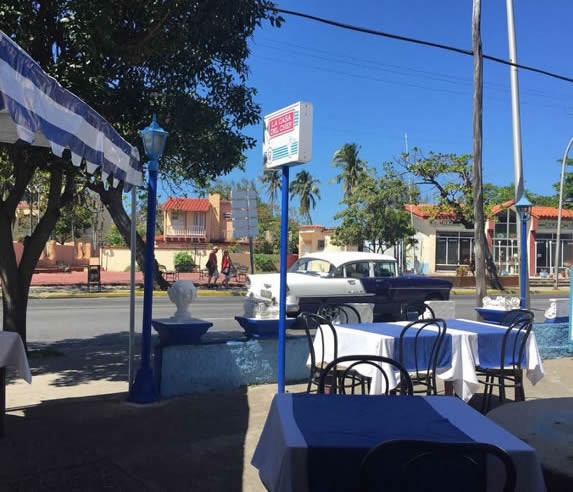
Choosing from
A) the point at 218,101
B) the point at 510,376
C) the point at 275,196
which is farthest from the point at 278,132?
the point at 275,196

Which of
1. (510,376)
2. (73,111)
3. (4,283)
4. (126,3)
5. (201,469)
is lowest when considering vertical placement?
(201,469)

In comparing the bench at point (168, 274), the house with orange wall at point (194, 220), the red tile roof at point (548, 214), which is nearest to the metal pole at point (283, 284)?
the bench at point (168, 274)

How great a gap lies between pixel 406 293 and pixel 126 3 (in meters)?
8.90

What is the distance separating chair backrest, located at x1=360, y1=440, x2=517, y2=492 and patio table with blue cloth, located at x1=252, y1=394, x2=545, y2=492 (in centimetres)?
4

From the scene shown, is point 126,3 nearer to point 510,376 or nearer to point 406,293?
point 510,376

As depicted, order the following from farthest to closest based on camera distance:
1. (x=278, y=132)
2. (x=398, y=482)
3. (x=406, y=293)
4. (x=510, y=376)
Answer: (x=406, y=293) → (x=510, y=376) → (x=278, y=132) → (x=398, y=482)

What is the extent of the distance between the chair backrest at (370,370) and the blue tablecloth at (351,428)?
543 mm

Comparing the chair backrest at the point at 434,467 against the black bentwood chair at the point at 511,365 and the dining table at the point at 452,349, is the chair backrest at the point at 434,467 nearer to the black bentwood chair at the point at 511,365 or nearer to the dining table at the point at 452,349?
the dining table at the point at 452,349

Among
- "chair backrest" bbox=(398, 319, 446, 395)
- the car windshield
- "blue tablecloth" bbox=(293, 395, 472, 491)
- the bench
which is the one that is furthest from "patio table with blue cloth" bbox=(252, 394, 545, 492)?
the bench

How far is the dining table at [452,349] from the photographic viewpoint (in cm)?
557

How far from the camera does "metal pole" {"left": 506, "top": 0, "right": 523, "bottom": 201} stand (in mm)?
11188

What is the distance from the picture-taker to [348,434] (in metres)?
2.43

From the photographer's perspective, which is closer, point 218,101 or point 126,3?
point 126,3

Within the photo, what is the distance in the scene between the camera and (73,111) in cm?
411
